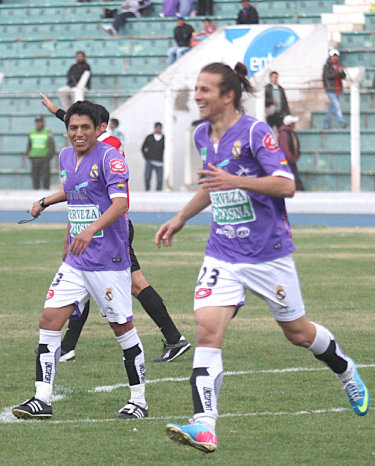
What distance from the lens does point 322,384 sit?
24.1ft

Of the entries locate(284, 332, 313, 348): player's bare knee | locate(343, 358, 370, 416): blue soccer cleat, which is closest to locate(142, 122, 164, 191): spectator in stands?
locate(343, 358, 370, 416): blue soccer cleat

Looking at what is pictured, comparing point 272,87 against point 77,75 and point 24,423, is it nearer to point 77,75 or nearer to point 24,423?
point 77,75

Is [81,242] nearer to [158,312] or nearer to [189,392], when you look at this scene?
[189,392]

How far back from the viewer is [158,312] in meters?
8.62

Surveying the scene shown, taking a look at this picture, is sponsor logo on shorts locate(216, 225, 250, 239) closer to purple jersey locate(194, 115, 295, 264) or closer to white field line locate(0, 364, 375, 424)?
purple jersey locate(194, 115, 295, 264)

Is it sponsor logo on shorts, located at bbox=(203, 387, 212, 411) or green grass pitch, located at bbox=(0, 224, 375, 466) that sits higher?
sponsor logo on shorts, located at bbox=(203, 387, 212, 411)

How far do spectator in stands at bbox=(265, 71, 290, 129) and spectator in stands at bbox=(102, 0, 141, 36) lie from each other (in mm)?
9016

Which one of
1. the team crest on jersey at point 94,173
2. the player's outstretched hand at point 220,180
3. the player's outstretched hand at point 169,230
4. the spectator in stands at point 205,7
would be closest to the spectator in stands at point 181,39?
the spectator in stands at point 205,7

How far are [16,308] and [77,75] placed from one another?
15625 millimetres

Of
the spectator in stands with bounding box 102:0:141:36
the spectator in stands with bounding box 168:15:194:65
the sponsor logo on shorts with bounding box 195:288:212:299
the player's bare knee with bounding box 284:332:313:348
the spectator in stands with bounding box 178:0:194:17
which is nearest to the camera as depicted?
the sponsor logo on shorts with bounding box 195:288:212:299

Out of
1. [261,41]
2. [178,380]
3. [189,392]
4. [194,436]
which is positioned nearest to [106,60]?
[261,41]

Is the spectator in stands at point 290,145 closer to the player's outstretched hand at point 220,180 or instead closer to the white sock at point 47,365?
the white sock at point 47,365

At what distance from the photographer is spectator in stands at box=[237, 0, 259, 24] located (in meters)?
27.9

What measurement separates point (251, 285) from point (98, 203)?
4.40 ft
